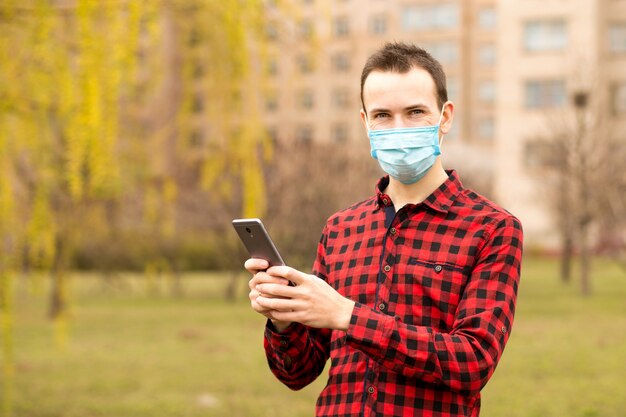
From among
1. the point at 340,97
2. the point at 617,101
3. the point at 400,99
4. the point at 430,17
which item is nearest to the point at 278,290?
the point at 400,99

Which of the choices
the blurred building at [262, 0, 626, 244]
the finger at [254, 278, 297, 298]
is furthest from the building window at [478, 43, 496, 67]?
the finger at [254, 278, 297, 298]

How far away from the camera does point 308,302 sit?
2203mm

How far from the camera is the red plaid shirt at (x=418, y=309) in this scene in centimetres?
226

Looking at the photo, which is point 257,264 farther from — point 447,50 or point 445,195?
point 447,50

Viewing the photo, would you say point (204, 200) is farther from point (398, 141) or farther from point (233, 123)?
point (398, 141)

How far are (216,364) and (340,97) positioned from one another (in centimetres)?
5416

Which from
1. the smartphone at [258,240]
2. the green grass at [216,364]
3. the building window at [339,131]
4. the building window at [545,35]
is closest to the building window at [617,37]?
the building window at [545,35]

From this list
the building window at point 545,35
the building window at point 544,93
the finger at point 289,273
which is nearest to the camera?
the finger at point 289,273

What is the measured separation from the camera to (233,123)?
299 inches

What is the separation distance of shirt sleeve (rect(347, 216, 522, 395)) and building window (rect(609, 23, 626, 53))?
47.8 meters

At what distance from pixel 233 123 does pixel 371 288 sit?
5.20 metres

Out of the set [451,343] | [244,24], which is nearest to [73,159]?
[244,24]

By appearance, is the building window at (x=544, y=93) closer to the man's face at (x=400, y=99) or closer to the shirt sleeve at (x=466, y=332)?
the man's face at (x=400, y=99)

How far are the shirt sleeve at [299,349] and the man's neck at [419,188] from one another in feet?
0.92
